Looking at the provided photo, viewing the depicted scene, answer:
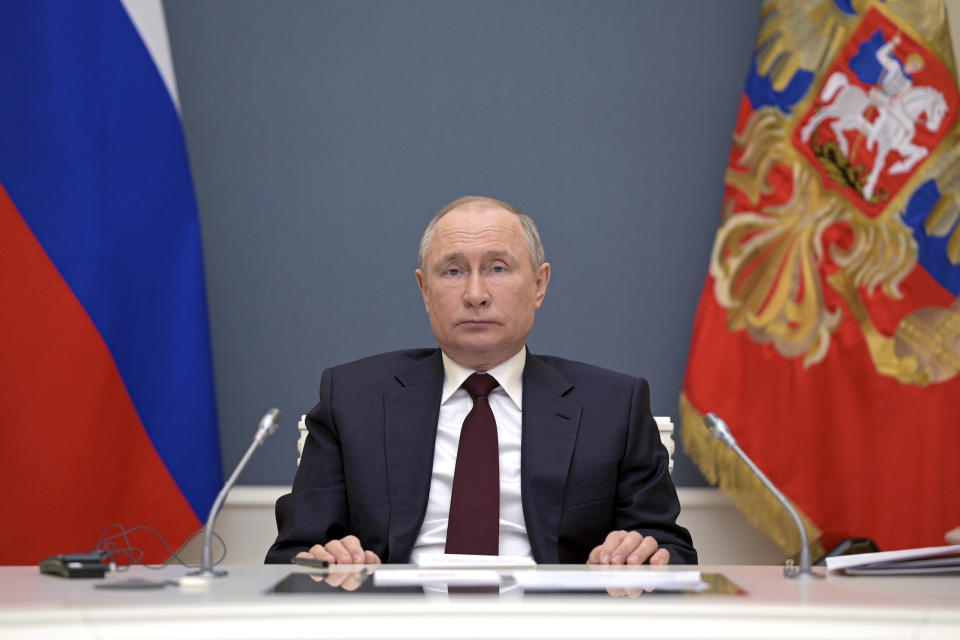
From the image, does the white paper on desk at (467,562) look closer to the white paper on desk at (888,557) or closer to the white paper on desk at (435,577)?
the white paper on desk at (435,577)

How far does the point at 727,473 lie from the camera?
2.83 metres

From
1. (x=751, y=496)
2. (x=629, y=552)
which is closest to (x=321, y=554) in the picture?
(x=629, y=552)

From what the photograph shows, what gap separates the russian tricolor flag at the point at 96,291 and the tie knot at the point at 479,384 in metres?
1.09

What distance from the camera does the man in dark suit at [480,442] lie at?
200 cm

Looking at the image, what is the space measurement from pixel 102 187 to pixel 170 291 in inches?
14.0

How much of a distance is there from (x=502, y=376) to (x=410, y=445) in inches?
10.6

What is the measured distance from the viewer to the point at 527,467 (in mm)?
2041

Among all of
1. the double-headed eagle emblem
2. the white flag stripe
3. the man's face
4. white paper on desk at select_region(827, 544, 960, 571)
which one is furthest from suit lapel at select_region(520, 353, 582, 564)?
the white flag stripe

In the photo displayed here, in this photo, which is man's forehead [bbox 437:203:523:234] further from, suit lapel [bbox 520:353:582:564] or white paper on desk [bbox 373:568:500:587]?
white paper on desk [bbox 373:568:500:587]

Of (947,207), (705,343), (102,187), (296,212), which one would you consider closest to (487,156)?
(296,212)

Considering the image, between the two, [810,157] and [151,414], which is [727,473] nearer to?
[810,157]

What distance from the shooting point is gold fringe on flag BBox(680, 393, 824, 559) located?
2.79 meters

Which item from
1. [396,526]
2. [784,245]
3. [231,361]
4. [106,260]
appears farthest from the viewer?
[231,361]

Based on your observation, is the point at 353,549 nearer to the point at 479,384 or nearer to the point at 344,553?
the point at 344,553
